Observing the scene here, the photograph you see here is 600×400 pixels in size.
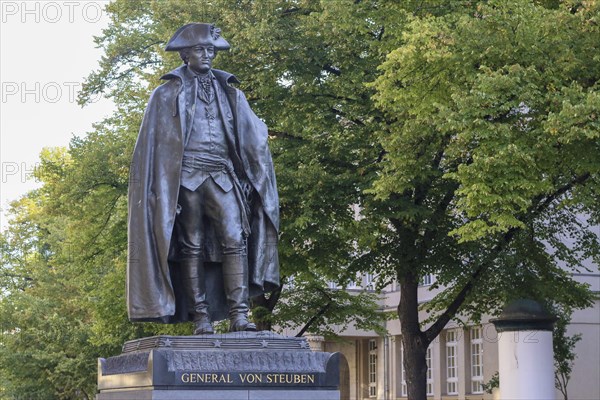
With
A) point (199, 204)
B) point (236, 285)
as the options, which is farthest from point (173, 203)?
point (236, 285)

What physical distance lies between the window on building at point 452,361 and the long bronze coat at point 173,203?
105ft

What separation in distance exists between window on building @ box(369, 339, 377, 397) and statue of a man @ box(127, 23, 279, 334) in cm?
3949

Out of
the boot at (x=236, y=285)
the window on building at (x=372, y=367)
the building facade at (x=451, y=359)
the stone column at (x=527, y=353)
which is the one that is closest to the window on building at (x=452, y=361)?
the building facade at (x=451, y=359)

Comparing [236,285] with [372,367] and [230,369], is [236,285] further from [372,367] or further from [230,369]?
[372,367]

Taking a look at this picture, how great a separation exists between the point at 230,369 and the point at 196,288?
3.95 ft

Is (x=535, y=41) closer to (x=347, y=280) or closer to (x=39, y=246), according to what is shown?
(x=347, y=280)

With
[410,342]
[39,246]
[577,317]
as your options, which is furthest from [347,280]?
[39,246]

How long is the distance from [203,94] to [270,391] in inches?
115

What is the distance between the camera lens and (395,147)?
24703mm

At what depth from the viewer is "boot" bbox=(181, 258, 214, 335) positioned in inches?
456

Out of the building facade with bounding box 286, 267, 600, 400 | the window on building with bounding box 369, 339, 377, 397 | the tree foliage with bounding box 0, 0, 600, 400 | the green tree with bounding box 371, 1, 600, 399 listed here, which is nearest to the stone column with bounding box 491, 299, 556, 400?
the building facade with bounding box 286, 267, 600, 400

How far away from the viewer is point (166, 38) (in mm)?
29312

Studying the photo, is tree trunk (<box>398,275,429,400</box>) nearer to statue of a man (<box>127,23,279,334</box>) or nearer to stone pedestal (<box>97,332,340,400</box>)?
statue of a man (<box>127,23,279,334</box>)

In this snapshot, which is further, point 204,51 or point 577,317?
point 577,317
